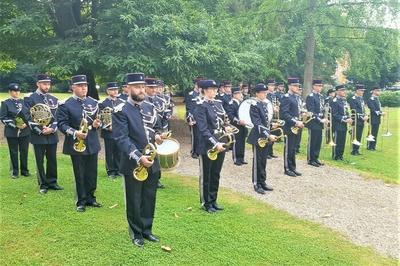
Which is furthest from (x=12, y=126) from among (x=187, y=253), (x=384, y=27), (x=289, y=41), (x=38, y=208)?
(x=384, y=27)

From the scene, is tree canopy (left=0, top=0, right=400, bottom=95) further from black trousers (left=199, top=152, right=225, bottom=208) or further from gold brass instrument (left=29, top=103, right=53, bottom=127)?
black trousers (left=199, top=152, right=225, bottom=208)

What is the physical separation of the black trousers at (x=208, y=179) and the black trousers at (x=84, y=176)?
200 cm

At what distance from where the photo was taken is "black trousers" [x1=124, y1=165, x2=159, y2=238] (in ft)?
20.9

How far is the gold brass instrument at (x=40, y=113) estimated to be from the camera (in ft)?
28.9

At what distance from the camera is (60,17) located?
17.6 metres

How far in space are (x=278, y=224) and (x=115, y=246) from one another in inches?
117

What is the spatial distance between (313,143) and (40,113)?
796 centimetres

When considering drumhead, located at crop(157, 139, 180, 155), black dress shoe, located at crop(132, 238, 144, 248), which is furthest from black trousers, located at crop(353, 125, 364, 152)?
black dress shoe, located at crop(132, 238, 144, 248)

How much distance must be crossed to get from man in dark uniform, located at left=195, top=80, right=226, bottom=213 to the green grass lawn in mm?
335

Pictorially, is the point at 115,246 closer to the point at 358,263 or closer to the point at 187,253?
the point at 187,253

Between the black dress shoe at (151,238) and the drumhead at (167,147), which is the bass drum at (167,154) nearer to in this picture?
Answer: the drumhead at (167,147)

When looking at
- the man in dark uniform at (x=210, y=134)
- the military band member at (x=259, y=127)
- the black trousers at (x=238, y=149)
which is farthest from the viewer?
the black trousers at (x=238, y=149)

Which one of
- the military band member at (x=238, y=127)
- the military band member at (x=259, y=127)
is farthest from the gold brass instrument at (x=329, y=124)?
the military band member at (x=259, y=127)

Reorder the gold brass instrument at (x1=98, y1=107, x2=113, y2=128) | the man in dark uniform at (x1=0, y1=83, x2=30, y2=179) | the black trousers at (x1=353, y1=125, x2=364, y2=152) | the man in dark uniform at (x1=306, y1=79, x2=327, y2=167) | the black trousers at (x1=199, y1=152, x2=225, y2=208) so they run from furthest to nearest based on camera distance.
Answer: the black trousers at (x1=353, y1=125, x2=364, y2=152) < the man in dark uniform at (x1=306, y1=79, x2=327, y2=167) < the gold brass instrument at (x1=98, y1=107, x2=113, y2=128) < the man in dark uniform at (x1=0, y1=83, x2=30, y2=179) < the black trousers at (x1=199, y1=152, x2=225, y2=208)
